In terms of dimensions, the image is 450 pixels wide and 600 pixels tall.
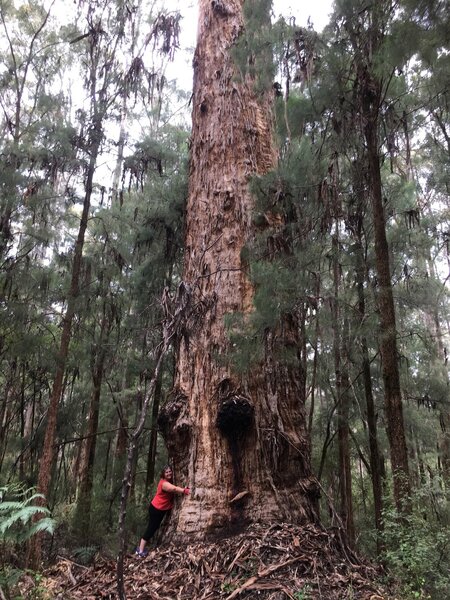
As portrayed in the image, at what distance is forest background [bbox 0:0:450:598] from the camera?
4.80 meters

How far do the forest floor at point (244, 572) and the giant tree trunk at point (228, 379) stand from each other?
28 cm

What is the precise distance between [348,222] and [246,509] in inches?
156

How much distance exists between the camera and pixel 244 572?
372 centimetres

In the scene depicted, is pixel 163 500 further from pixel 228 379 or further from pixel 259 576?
pixel 259 576

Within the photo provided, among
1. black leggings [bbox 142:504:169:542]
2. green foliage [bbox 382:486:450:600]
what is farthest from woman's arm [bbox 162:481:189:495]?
green foliage [bbox 382:486:450:600]

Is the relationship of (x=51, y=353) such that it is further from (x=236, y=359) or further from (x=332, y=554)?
(x=332, y=554)

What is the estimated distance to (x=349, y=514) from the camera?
10.4m

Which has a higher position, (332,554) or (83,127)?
(83,127)

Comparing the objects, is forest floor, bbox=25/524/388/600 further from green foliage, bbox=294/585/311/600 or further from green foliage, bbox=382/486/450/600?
green foliage, bbox=382/486/450/600

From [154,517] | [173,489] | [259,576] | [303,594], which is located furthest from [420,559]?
[154,517]

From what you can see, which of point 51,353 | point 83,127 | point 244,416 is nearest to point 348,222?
point 244,416

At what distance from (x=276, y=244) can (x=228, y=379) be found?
1.66m

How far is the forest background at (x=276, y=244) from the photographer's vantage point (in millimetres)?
4801

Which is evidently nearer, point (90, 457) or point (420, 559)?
point (420, 559)
